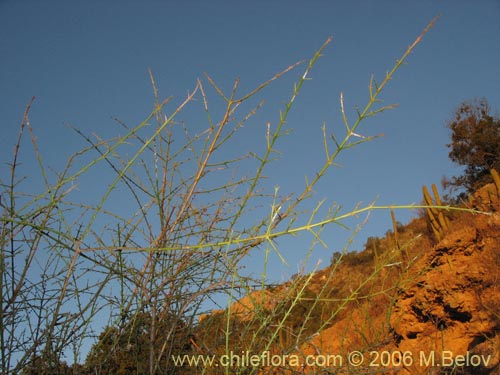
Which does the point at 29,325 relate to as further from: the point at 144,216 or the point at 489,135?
the point at 489,135

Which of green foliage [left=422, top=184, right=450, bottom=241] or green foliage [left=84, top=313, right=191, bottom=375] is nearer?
green foliage [left=84, top=313, right=191, bottom=375]

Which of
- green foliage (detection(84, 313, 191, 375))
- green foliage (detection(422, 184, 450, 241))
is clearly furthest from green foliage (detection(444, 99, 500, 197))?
green foliage (detection(84, 313, 191, 375))

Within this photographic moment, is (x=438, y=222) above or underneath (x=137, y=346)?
above

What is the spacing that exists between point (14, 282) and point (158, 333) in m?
0.51

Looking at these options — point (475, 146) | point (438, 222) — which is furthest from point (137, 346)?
point (475, 146)

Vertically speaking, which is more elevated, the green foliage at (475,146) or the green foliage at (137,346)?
the green foliage at (475,146)

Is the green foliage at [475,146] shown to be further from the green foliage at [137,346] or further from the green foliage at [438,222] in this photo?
the green foliage at [137,346]

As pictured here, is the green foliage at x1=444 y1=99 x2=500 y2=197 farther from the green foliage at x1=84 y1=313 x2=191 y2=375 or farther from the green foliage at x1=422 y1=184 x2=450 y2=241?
the green foliage at x1=84 y1=313 x2=191 y2=375

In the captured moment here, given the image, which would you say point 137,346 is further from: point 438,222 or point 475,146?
point 475,146

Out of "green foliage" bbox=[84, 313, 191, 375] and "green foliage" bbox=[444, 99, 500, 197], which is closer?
"green foliage" bbox=[84, 313, 191, 375]

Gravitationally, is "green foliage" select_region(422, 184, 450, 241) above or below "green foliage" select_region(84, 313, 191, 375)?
above

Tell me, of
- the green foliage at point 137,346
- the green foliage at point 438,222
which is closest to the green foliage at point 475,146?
the green foliage at point 438,222

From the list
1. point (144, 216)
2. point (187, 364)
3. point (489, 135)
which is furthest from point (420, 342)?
point (489, 135)

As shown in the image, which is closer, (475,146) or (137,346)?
(137,346)
